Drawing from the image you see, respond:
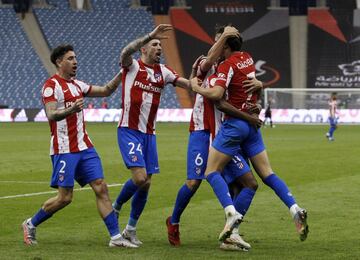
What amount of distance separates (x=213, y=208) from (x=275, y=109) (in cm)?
4593

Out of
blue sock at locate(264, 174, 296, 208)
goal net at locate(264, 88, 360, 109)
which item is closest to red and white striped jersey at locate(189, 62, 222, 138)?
blue sock at locate(264, 174, 296, 208)

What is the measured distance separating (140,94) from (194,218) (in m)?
2.73

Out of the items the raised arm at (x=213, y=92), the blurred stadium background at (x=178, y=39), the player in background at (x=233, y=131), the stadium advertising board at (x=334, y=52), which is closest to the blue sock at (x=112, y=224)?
the player in background at (x=233, y=131)

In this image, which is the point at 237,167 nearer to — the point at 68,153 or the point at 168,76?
the point at 168,76

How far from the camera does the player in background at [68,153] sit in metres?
10.7

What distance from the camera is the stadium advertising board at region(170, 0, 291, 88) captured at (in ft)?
211

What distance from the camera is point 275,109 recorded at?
60125mm

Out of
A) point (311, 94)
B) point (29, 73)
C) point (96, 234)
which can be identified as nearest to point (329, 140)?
point (311, 94)

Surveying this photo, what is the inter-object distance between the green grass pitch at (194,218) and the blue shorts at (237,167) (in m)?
0.84

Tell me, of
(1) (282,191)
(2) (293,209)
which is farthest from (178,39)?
(2) (293,209)

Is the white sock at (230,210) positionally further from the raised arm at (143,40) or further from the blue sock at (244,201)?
the raised arm at (143,40)

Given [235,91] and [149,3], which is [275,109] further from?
[235,91]

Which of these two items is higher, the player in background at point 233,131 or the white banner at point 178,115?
the player in background at point 233,131

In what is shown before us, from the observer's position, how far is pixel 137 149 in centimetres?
1120
